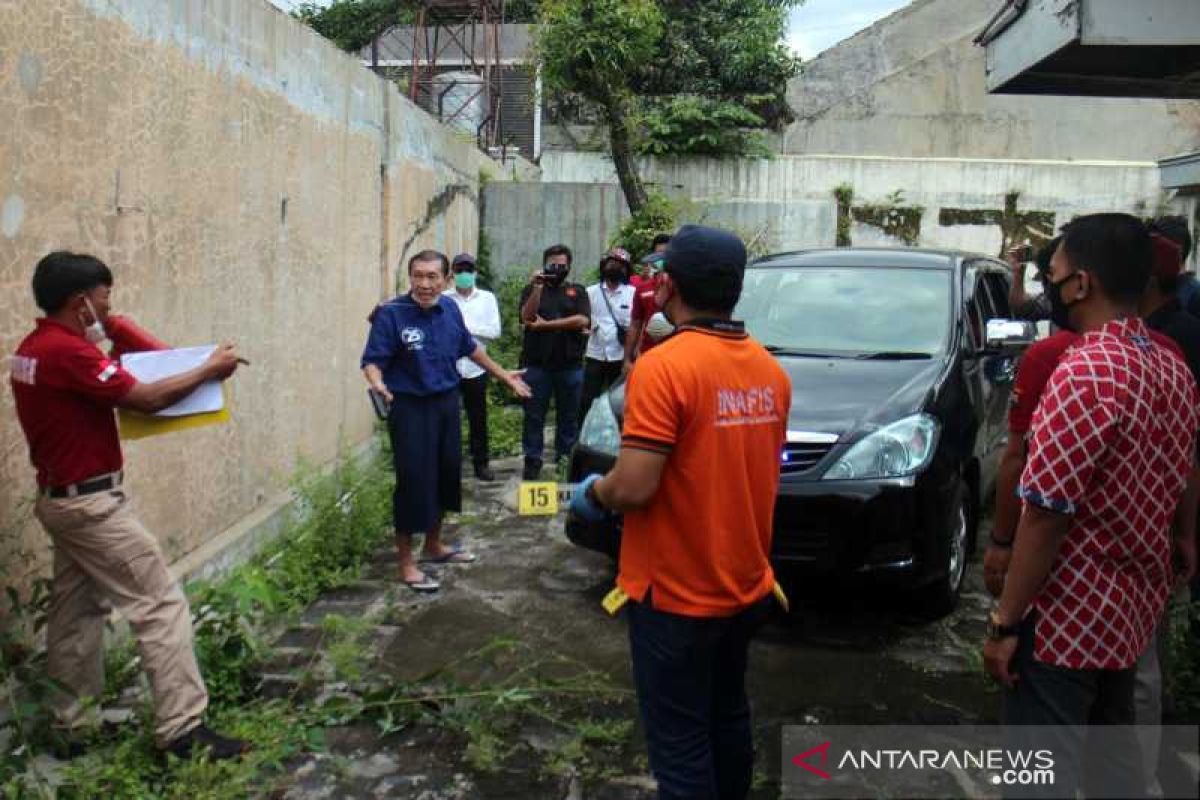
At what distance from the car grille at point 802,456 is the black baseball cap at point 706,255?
6.67 feet

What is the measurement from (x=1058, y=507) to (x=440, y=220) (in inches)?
349

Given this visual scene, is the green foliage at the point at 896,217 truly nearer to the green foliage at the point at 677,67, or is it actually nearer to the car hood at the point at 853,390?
the green foliage at the point at 677,67

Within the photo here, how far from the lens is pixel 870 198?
1388 centimetres

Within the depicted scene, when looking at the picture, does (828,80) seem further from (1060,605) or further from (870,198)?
(1060,605)

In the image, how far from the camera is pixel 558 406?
Answer: 27.4 ft

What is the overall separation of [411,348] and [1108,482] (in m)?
3.88

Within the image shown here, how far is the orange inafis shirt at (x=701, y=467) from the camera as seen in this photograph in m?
2.60

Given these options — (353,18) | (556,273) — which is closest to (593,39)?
(556,273)

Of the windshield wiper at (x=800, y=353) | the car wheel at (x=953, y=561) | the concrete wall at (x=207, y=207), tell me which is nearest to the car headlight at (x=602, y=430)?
the windshield wiper at (x=800, y=353)

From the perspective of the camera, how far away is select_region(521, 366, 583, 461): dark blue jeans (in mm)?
7953

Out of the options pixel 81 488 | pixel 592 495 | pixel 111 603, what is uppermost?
pixel 592 495

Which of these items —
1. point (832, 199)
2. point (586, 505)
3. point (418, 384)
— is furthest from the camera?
point (832, 199)

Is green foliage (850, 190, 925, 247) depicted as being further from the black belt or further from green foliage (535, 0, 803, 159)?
the black belt

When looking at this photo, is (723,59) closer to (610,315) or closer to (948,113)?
(948,113)
